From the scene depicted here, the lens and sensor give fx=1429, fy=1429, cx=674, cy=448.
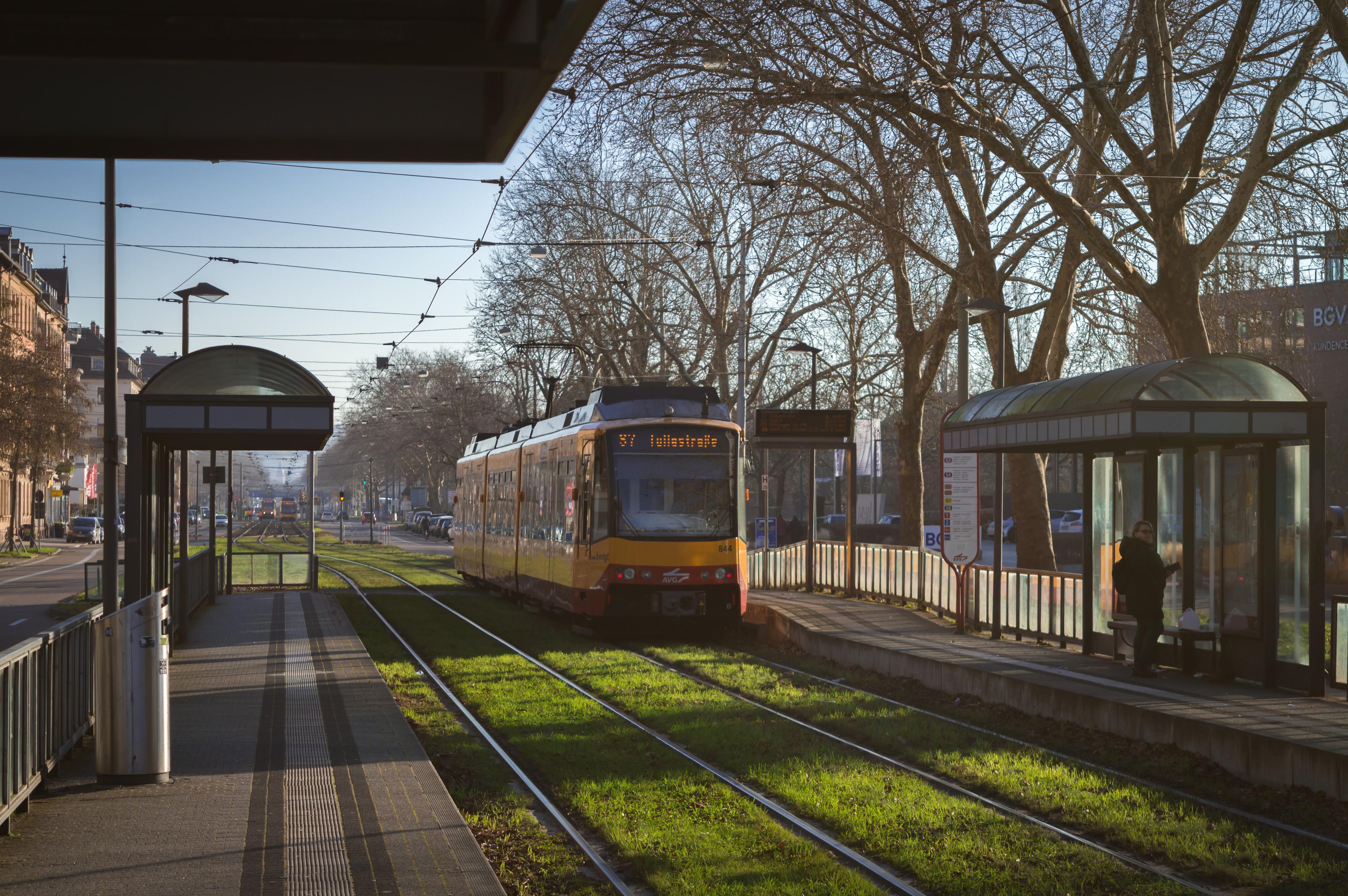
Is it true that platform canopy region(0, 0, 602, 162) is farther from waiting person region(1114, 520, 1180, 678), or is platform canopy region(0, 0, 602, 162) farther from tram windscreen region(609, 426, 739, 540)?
tram windscreen region(609, 426, 739, 540)

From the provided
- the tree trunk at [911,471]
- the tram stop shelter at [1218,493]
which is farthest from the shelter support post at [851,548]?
the tram stop shelter at [1218,493]

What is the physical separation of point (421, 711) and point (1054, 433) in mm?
6824

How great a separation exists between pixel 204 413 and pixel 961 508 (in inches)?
380

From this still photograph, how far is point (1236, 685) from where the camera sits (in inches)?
509

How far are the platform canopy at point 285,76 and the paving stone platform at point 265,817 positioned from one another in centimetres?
358

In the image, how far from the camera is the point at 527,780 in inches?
390

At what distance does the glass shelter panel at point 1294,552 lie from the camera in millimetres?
12297

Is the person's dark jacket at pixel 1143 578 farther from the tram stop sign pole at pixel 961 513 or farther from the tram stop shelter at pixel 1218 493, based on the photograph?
the tram stop sign pole at pixel 961 513

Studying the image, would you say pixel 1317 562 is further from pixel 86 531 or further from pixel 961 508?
pixel 86 531

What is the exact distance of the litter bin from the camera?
8.86 metres

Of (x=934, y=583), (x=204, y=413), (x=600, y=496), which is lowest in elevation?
(x=934, y=583)

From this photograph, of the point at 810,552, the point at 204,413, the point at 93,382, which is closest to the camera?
the point at 204,413

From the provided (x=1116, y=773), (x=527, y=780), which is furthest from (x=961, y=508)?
(x=527, y=780)

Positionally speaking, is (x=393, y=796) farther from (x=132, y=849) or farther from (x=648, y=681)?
(x=648, y=681)
